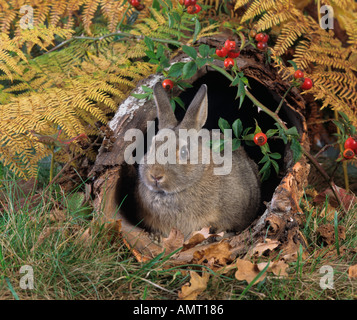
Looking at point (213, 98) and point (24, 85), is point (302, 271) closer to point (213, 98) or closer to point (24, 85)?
point (213, 98)

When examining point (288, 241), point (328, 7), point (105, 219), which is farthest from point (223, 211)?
point (328, 7)

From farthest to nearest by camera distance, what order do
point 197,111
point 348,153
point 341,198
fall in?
point 341,198 < point 197,111 < point 348,153

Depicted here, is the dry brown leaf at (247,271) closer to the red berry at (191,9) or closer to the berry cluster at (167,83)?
the berry cluster at (167,83)

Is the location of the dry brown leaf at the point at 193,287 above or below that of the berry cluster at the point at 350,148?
below

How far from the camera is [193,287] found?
9.77 feet

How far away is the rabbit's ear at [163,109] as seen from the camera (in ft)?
13.5

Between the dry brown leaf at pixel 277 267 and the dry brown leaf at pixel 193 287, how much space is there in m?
0.40

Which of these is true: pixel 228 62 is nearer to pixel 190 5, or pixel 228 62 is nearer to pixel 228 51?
pixel 228 51

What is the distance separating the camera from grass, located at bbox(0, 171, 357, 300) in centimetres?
300

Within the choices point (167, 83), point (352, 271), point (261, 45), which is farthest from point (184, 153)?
point (352, 271)

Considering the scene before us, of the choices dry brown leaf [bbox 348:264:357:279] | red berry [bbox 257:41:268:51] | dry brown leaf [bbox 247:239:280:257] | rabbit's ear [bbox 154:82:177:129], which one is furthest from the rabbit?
dry brown leaf [bbox 348:264:357:279]

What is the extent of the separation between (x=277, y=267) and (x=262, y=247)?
0.80ft

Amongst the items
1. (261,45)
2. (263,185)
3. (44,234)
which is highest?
(261,45)

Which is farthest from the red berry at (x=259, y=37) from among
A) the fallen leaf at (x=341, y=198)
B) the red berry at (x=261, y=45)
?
the fallen leaf at (x=341, y=198)
